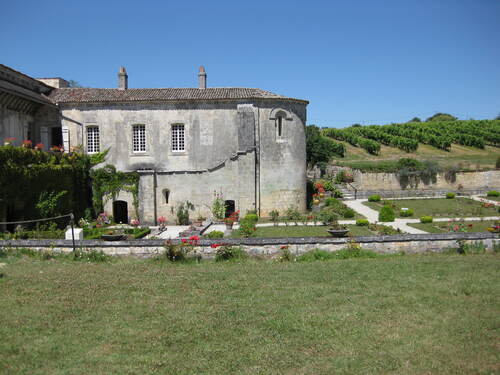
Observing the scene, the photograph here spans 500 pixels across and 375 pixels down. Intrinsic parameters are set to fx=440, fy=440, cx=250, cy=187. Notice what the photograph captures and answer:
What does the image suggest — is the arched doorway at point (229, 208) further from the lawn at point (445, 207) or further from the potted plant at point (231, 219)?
the lawn at point (445, 207)

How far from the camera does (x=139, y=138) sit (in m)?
26.9

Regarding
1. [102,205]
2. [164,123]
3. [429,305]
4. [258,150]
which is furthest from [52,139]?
[429,305]

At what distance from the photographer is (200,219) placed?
26.0 metres

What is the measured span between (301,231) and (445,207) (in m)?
13.6

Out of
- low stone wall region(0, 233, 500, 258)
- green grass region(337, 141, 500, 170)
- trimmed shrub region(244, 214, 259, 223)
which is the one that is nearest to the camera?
low stone wall region(0, 233, 500, 258)

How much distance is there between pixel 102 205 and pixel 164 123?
241 inches

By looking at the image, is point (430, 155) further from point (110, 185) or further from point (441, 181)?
point (110, 185)

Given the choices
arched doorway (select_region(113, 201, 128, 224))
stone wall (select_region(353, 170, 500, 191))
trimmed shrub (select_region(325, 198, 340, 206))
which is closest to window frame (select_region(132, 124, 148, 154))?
arched doorway (select_region(113, 201, 128, 224))

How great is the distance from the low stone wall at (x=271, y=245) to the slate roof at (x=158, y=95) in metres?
14.4

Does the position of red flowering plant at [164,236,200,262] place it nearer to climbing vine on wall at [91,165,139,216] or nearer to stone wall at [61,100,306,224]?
stone wall at [61,100,306,224]

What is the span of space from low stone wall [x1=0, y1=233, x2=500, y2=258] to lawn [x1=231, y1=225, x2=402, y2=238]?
18.1 ft

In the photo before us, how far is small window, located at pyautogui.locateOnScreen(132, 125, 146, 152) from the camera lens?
88.0 ft

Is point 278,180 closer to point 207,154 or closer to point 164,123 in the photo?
point 207,154

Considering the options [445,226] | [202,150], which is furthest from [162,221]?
[445,226]
